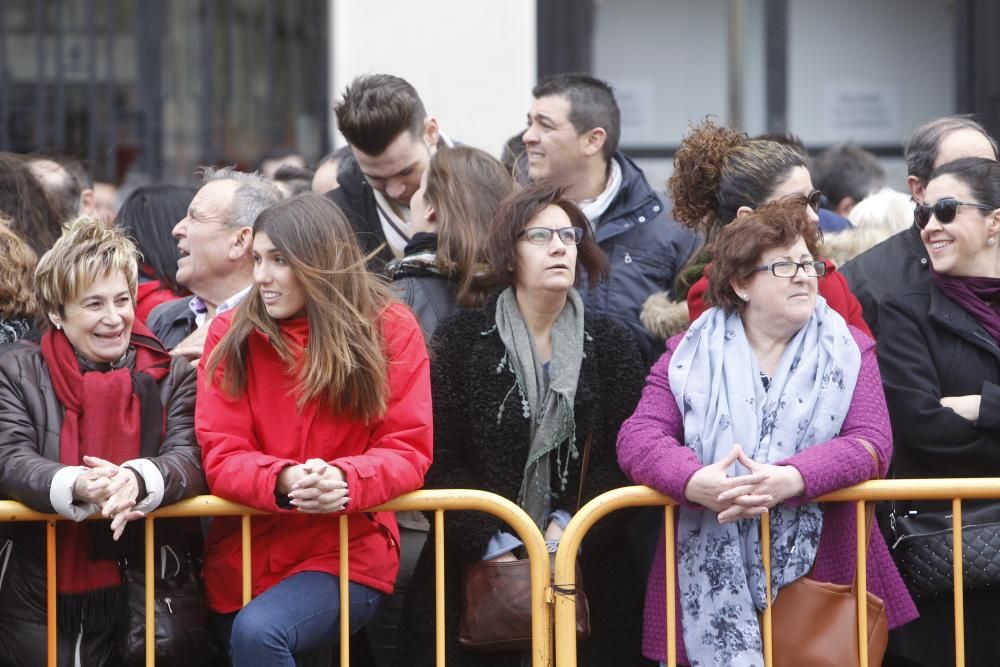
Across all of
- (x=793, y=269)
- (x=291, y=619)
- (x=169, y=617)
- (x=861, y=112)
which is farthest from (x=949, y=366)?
(x=861, y=112)

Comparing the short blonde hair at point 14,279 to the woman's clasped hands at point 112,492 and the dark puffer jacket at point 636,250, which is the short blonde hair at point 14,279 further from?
the dark puffer jacket at point 636,250

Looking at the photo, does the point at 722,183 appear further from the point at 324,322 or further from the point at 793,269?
the point at 324,322

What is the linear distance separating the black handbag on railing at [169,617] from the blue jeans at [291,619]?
8cm

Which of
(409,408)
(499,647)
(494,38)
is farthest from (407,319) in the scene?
(494,38)

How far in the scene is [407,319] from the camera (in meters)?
4.32

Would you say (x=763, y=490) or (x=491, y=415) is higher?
(x=491, y=415)

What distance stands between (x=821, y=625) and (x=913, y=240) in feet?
4.83

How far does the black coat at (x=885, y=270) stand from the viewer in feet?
15.9

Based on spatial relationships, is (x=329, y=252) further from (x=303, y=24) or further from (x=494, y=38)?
(x=303, y=24)

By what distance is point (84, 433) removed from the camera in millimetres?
4156

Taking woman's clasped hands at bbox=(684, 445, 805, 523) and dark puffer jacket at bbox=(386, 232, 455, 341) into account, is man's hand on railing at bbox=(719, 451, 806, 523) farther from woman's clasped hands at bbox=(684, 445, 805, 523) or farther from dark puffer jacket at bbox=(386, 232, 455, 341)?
dark puffer jacket at bbox=(386, 232, 455, 341)

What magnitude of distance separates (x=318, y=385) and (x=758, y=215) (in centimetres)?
133

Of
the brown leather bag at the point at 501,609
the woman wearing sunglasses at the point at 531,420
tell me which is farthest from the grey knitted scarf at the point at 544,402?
the brown leather bag at the point at 501,609

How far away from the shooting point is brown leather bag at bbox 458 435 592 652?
4.25m
